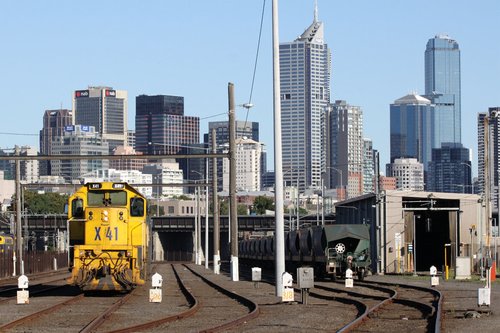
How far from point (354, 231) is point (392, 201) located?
19.2 m

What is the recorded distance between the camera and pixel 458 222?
8325 cm

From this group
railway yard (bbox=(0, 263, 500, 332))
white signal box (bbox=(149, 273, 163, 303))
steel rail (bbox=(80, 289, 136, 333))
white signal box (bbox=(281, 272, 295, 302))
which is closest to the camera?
steel rail (bbox=(80, 289, 136, 333))

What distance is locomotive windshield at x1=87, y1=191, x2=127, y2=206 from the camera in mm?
39094

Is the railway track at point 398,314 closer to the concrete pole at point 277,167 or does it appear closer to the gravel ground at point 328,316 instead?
the gravel ground at point 328,316

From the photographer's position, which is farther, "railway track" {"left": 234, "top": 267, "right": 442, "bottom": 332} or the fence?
the fence

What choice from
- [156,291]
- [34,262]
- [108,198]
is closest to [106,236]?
[108,198]

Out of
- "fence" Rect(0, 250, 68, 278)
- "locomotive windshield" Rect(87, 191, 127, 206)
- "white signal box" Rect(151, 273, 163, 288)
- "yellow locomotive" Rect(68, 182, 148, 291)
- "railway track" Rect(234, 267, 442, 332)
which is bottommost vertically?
"fence" Rect(0, 250, 68, 278)

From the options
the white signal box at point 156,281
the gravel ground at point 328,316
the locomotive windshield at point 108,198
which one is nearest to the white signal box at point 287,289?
the gravel ground at point 328,316

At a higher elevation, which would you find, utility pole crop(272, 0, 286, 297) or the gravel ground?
utility pole crop(272, 0, 286, 297)

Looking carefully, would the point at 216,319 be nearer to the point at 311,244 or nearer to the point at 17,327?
the point at 17,327

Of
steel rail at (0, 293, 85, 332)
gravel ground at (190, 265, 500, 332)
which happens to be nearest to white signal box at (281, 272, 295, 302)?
gravel ground at (190, 265, 500, 332)

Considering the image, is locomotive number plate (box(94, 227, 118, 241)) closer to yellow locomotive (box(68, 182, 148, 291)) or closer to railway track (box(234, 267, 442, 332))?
yellow locomotive (box(68, 182, 148, 291))

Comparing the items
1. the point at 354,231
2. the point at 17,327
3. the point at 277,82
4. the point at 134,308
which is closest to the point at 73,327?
the point at 17,327

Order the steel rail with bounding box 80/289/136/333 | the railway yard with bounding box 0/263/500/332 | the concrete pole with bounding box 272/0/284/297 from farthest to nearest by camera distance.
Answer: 1. the concrete pole with bounding box 272/0/284/297
2. the railway yard with bounding box 0/263/500/332
3. the steel rail with bounding box 80/289/136/333
